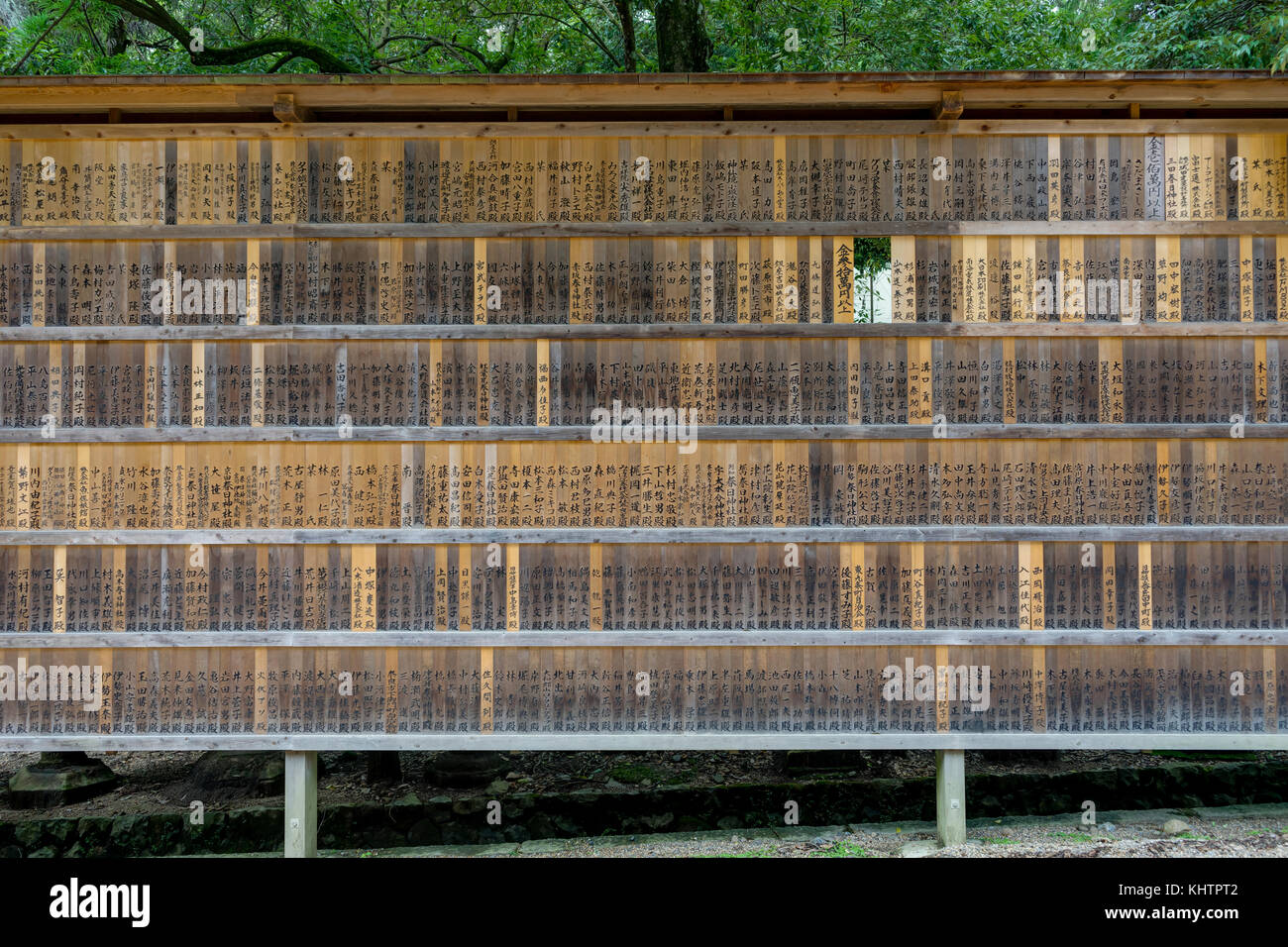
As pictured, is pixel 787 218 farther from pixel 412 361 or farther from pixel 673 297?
pixel 412 361

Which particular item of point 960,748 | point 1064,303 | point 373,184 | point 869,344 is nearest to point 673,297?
point 869,344

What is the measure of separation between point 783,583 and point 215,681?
3632mm

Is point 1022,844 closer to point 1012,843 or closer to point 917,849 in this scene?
point 1012,843

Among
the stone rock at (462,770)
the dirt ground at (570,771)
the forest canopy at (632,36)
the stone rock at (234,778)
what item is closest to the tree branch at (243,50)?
the forest canopy at (632,36)

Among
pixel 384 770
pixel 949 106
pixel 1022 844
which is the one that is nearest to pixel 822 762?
pixel 1022 844

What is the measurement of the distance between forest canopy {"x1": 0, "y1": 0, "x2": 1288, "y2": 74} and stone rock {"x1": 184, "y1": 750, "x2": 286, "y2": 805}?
20.9 feet

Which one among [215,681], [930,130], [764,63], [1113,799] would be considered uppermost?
[764,63]

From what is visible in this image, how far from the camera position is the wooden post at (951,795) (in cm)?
503

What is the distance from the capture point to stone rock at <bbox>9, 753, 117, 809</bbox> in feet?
21.9

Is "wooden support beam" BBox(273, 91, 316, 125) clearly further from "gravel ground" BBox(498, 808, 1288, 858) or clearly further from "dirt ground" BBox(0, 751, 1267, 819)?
"dirt ground" BBox(0, 751, 1267, 819)

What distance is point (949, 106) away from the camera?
486 cm

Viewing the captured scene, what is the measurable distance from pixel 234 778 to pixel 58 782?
1.49 metres

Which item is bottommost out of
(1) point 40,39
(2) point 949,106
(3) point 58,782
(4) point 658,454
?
(3) point 58,782

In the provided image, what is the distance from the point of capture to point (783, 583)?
4.95 meters
